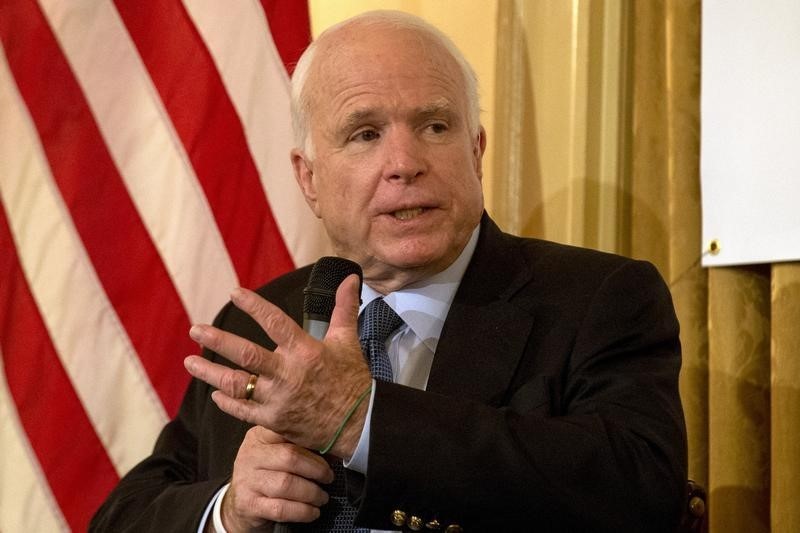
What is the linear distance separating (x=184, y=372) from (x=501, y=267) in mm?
1055

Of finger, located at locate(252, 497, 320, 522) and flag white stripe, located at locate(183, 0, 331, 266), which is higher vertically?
flag white stripe, located at locate(183, 0, 331, 266)

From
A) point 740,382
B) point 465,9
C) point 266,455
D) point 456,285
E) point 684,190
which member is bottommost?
point 266,455

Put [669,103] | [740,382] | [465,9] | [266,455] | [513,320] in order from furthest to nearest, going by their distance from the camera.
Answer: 1. [465,9]
2. [669,103]
3. [740,382]
4. [513,320]
5. [266,455]

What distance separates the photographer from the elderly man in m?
1.48

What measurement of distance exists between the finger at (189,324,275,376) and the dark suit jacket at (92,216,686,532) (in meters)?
0.20

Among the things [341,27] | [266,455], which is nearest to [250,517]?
[266,455]

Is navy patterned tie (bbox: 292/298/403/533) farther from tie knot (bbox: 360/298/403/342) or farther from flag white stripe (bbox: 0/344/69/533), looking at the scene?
flag white stripe (bbox: 0/344/69/533)

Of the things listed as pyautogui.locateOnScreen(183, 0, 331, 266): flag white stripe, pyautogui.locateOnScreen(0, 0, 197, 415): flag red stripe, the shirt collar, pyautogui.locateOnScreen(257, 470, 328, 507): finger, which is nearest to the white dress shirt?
the shirt collar

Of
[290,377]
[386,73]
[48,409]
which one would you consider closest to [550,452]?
[290,377]

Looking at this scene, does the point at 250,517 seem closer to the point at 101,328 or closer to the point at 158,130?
the point at 101,328

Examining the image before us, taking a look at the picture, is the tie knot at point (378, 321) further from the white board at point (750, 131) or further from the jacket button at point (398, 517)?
the white board at point (750, 131)

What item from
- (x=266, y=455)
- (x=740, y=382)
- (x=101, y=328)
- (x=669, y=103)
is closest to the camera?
(x=266, y=455)

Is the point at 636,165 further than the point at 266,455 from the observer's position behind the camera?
Yes

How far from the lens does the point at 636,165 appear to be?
2500 millimetres
